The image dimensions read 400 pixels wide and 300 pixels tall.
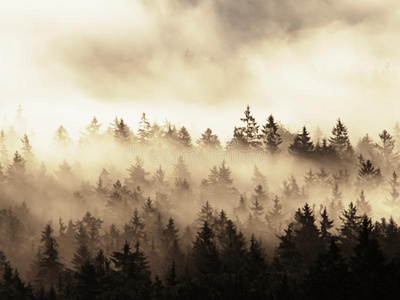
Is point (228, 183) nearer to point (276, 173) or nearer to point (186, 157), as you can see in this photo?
point (276, 173)

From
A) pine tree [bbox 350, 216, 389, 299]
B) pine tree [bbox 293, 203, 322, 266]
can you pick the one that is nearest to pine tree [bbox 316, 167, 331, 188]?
pine tree [bbox 293, 203, 322, 266]

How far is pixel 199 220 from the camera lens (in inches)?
3602

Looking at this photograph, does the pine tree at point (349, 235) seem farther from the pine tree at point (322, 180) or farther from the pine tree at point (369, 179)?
the pine tree at point (322, 180)

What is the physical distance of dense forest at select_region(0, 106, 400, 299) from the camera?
177 feet

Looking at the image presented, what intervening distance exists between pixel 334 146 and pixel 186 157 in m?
37.8

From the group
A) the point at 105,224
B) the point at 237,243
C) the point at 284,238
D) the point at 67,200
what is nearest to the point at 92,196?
the point at 67,200

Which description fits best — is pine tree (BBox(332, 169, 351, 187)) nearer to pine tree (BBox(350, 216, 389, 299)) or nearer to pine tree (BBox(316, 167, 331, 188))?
pine tree (BBox(316, 167, 331, 188))

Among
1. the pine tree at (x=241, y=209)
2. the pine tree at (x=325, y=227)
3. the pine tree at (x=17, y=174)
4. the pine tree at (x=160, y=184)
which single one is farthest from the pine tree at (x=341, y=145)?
the pine tree at (x=17, y=174)

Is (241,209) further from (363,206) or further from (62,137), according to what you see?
(62,137)

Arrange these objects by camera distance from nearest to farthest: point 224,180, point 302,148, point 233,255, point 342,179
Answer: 1. point 233,255
2. point 342,179
3. point 224,180
4. point 302,148

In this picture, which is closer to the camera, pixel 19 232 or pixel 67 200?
pixel 19 232

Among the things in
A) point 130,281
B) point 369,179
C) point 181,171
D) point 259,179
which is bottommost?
point 130,281

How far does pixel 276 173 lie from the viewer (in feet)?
405

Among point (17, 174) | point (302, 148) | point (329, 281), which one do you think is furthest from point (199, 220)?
point (17, 174)
